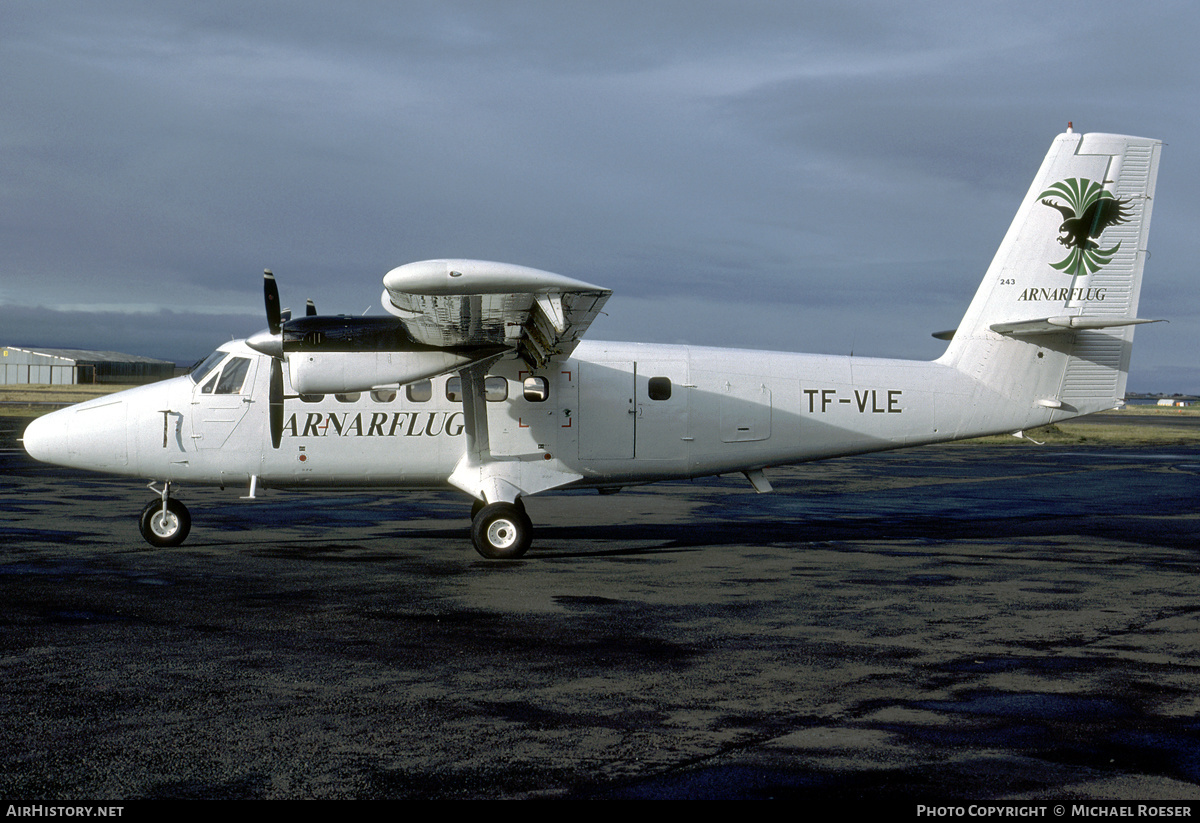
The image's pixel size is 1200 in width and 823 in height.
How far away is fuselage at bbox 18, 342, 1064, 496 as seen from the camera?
46.7 feet

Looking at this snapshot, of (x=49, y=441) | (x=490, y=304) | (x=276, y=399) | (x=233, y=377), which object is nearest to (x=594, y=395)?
(x=490, y=304)

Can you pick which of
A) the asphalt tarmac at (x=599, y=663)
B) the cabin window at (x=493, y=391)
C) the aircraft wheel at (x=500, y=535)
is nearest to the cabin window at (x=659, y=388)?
the cabin window at (x=493, y=391)

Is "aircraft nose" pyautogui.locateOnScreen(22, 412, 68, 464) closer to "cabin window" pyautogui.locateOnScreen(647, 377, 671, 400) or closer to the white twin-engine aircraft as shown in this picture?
the white twin-engine aircraft

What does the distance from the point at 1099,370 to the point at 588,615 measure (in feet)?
33.2

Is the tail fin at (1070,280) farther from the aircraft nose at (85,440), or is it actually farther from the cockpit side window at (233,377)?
the aircraft nose at (85,440)

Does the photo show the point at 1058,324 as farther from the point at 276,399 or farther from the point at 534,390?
the point at 276,399

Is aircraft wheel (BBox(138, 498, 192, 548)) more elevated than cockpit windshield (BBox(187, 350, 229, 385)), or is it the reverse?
cockpit windshield (BBox(187, 350, 229, 385))

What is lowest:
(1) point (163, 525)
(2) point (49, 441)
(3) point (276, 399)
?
(1) point (163, 525)

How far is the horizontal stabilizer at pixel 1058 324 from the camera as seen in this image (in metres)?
14.5

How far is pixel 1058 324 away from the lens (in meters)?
14.6

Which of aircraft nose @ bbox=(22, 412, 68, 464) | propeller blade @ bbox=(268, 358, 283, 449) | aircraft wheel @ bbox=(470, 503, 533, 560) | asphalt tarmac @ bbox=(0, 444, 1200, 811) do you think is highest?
propeller blade @ bbox=(268, 358, 283, 449)

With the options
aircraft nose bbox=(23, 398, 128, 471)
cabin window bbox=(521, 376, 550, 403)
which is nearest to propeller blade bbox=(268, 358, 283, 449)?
aircraft nose bbox=(23, 398, 128, 471)

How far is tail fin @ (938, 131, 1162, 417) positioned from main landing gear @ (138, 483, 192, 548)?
11.8 m

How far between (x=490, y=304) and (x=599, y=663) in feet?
16.8
